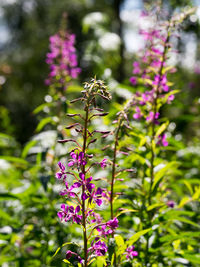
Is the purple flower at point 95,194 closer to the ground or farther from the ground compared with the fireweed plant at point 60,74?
closer to the ground

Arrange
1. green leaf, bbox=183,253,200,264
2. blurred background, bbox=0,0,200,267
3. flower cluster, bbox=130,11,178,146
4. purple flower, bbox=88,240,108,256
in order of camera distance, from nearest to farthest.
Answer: purple flower, bbox=88,240,108,256 < green leaf, bbox=183,253,200,264 < flower cluster, bbox=130,11,178,146 < blurred background, bbox=0,0,200,267

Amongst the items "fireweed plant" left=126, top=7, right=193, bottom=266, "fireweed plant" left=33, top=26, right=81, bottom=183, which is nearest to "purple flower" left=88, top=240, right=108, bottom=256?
"fireweed plant" left=126, top=7, right=193, bottom=266

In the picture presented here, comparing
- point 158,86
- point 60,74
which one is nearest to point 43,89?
point 60,74

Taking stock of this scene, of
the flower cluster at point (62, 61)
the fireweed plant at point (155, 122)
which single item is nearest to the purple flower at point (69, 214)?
the fireweed plant at point (155, 122)

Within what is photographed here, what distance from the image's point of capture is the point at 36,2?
12484 millimetres

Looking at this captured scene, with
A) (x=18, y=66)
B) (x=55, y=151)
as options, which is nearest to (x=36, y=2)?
(x=18, y=66)

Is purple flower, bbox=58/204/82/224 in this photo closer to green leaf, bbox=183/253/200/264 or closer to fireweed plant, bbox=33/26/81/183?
green leaf, bbox=183/253/200/264

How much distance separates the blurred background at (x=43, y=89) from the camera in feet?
6.61

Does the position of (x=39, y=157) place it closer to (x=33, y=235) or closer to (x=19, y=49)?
(x=33, y=235)

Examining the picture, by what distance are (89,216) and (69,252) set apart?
0.46 feet

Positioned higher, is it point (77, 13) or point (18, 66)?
point (77, 13)

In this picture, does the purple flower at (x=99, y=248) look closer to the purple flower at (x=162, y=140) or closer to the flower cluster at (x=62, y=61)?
the purple flower at (x=162, y=140)

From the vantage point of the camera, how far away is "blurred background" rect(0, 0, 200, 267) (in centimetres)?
202

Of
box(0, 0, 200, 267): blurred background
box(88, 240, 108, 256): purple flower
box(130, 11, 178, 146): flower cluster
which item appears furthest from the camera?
box(0, 0, 200, 267): blurred background
